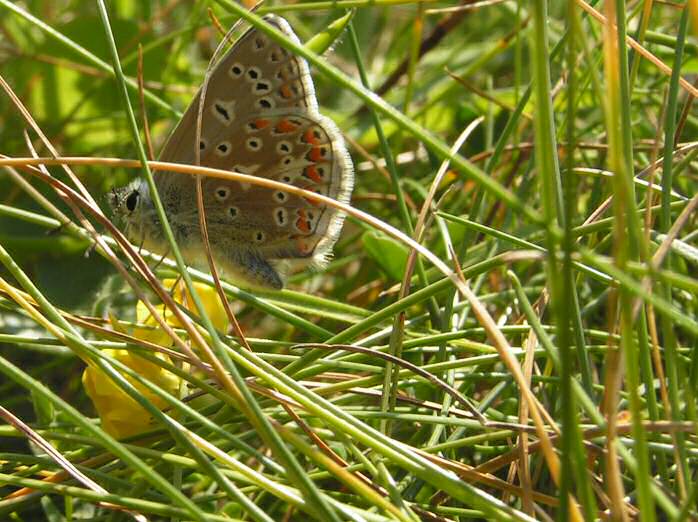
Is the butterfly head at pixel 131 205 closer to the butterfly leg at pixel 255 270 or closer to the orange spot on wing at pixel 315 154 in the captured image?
the butterfly leg at pixel 255 270

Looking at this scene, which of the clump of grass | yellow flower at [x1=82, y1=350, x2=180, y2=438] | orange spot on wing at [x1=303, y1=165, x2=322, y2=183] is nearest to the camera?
the clump of grass

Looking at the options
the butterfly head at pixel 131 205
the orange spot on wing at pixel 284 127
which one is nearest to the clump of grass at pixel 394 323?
the butterfly head at pixel 131 205

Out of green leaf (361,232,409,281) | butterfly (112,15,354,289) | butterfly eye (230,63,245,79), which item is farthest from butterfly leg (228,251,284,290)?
butterfly eye (230,63,245,79)

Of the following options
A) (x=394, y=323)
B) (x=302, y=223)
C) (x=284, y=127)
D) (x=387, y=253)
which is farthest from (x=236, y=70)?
(x=394, y=323)

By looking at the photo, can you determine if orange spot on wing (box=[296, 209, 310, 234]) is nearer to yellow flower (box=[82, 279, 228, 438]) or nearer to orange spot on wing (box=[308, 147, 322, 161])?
orange spot on wing (box=[308, 147, 322, 161])

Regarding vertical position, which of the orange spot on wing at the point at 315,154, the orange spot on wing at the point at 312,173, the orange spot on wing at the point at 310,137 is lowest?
the orange spot on wing at the point at 312,173

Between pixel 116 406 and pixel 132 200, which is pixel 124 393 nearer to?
pixel 116 406

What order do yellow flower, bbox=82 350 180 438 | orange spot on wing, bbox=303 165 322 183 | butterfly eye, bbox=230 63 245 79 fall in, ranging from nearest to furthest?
yellow flower, bbox=82 350 180 438
butterfly eye, bbox=230 63 245 79
orange spot on wing, bbox=303 165 322 183

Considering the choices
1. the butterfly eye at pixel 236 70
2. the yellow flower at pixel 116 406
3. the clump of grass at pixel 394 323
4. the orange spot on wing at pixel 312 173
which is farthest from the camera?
the orange spot on wing at pixel 312 173
